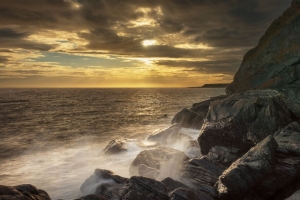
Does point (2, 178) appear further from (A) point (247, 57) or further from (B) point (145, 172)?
(A) point (247, 57)

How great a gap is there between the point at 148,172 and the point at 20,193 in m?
7.84

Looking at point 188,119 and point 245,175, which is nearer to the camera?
point 245,175

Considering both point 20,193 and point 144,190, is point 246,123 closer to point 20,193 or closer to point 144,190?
point 144,190

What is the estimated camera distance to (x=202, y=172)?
42.9 ft

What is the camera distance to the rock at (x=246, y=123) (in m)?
14.9

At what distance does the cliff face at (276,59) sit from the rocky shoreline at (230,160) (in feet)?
0.50

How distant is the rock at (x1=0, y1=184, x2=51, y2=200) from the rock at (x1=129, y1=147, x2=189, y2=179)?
7.20 m

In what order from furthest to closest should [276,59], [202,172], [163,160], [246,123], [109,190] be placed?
[276,59], [163,160], [246,123], [202,172], [109,190]

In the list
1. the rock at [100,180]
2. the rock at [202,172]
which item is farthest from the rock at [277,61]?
the rock at [100,180]

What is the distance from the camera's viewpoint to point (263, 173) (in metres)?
10.6

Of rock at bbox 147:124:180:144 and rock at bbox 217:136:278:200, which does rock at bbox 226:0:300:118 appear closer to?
rock at bbox 147:124:180:144

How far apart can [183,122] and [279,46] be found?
15.2 m

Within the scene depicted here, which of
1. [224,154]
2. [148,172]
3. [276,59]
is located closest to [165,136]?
[148,172]

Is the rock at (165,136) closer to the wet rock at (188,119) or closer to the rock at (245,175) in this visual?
the wet rock at (188,119)
